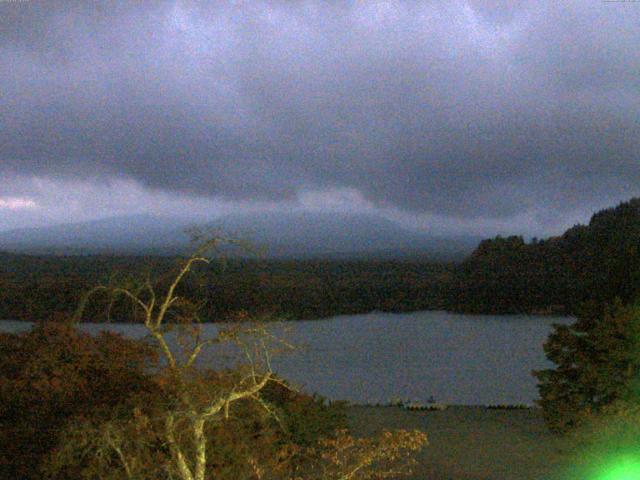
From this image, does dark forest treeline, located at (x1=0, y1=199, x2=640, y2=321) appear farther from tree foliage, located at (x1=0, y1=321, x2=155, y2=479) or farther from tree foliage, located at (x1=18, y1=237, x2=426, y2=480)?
tree foliage, located at (x1=18, y1=237, x2=426, y2=480)

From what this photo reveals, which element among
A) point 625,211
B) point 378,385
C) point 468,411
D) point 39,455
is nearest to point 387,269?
point 625,211

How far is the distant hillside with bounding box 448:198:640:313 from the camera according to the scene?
42031mm

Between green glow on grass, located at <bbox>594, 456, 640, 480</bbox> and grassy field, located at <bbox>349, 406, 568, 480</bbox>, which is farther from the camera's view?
grassy field, located at <bbox>349, 406, 568, 480</bbox>

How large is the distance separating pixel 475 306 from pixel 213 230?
35.6 m

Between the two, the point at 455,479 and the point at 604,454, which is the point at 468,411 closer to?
the point at 455,479

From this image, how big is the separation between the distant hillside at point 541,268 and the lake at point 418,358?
6.24 ft

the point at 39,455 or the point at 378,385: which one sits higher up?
the point at 39,455

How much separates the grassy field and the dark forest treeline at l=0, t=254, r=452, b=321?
30.2 feet

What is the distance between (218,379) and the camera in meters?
10.3

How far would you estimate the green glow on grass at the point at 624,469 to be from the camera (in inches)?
388

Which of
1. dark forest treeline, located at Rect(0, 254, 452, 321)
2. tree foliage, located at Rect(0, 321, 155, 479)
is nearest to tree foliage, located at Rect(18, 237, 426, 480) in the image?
tree foliage, located at Rect(0, 321, 155, 479)

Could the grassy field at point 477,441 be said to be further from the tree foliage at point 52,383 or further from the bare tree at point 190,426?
the tree foliage at point 52,383

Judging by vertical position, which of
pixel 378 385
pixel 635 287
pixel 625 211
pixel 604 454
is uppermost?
pixel 625 211

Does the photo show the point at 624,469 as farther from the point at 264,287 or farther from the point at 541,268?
the point at 541,268
